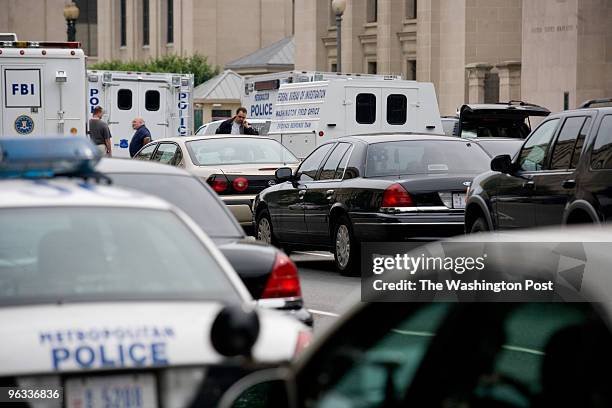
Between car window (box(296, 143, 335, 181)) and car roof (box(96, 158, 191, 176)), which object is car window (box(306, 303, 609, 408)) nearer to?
car roof (box(96, 158, 191, 176))

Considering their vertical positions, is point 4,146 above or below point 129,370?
above

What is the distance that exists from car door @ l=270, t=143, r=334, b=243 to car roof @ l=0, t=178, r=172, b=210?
10562mm

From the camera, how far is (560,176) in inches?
502

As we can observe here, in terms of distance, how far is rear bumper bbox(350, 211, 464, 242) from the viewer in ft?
49.5

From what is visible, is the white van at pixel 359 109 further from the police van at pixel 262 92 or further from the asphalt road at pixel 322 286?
the asphalt road at pixel 322 286

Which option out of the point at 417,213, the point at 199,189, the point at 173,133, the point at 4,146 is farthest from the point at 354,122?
the point at 4,146

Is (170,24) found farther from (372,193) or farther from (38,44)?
(372,193)

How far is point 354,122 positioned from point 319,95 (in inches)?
35.9

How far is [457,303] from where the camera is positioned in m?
4.09

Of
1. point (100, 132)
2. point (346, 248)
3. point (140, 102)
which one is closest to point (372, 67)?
point (140, 102)

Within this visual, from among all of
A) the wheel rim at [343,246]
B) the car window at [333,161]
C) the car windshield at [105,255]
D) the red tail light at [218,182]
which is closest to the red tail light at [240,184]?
the red tail light at [218,182]

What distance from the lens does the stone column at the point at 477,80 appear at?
5297 centimetres

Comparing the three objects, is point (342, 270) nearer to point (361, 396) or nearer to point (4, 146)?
point (4, 146)

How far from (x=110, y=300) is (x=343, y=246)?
1053 centimetres
